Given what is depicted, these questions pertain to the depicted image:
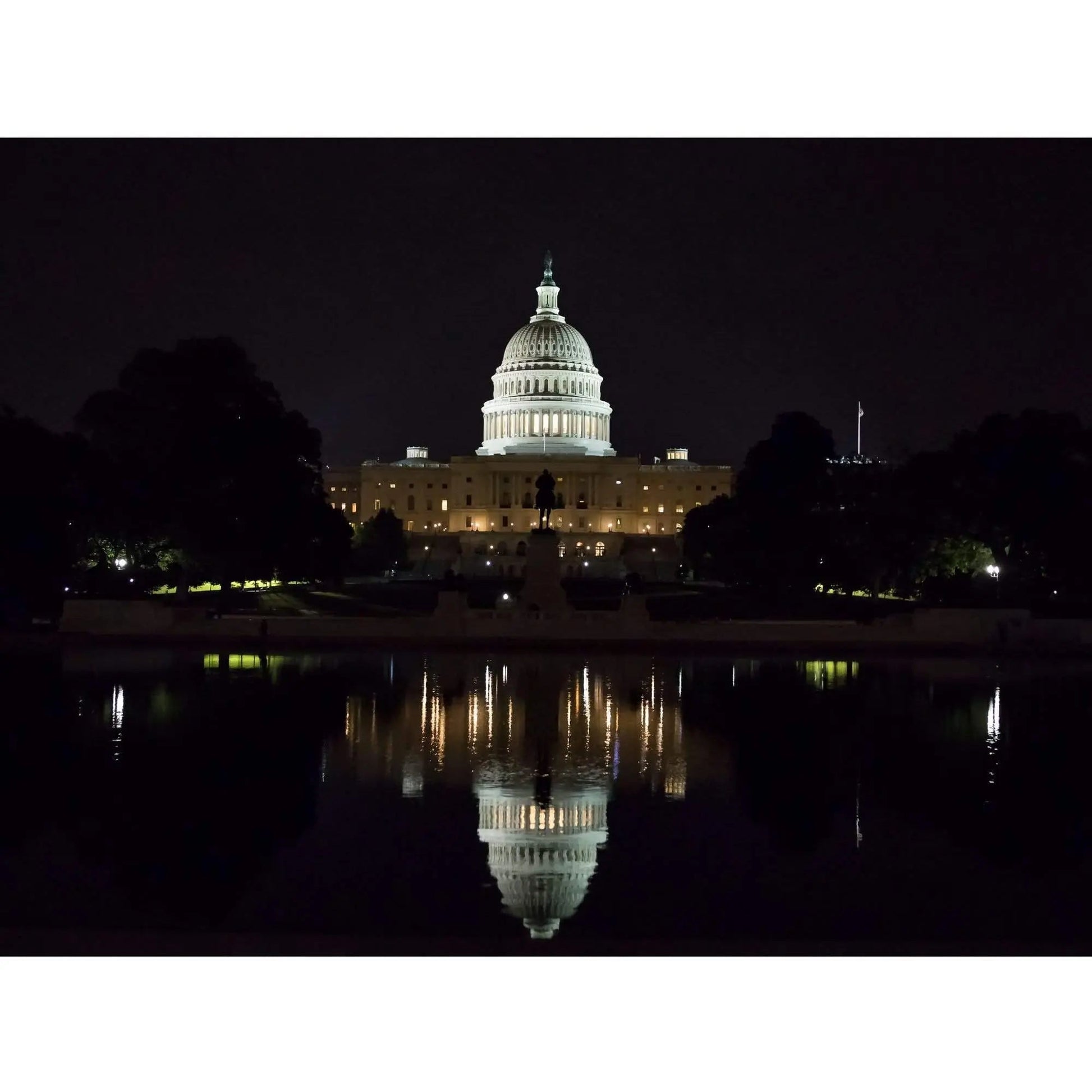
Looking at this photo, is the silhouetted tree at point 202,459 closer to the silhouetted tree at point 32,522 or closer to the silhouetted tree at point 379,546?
the silhouetted tree at point 32,522

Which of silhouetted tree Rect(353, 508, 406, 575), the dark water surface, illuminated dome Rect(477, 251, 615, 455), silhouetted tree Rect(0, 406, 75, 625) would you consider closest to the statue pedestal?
silhouetted tree Rect(0, 406, 75, 625)

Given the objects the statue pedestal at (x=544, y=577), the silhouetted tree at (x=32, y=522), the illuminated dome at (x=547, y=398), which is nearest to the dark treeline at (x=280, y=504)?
the silhouetted tree at (x=32, y=522)

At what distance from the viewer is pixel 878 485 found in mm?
54438

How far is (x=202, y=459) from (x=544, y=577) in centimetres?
1143

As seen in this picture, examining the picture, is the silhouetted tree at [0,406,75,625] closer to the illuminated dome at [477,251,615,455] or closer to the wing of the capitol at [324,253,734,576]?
the wing of the capitol at [324,253,734,576]

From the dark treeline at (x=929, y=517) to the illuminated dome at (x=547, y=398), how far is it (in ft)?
269

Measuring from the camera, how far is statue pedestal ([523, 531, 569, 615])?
4325 cm

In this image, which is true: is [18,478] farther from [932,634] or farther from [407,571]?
[407,571]

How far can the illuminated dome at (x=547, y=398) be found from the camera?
138125 mm

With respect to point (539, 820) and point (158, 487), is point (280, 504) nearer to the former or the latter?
point (158, 487)

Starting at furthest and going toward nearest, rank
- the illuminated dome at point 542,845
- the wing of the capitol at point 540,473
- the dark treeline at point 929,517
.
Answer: the wing of the capitol at point 540,473 → the dark treeline at point 929,517 → the illuminated dome at point 542,845

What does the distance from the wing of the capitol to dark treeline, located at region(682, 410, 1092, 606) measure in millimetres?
60992

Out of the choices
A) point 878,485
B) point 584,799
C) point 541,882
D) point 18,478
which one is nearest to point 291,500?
point 18,478

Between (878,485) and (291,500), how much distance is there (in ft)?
70.3
